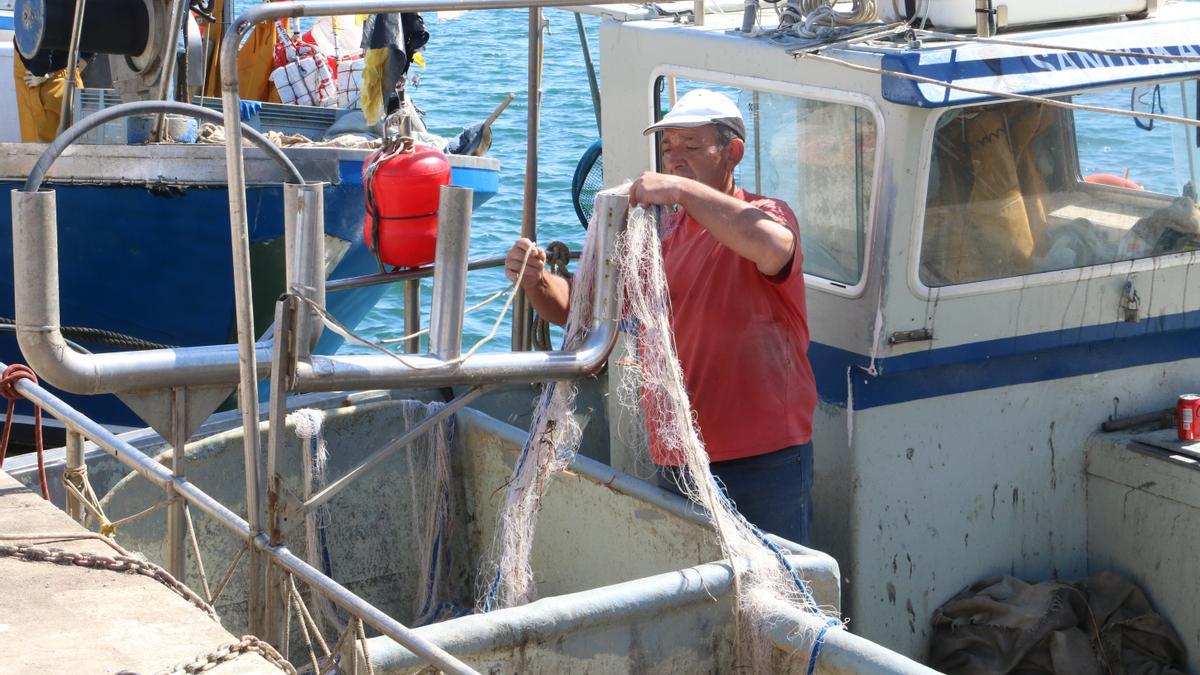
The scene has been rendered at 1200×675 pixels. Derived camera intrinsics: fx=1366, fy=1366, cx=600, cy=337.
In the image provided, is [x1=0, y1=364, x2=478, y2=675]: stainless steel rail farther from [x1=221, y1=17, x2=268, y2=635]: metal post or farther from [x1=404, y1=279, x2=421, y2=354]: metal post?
[x1=404, y1=279, x2=421, y2=354]: metal post

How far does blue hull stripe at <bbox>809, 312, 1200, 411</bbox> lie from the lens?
4.25m

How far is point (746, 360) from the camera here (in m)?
3.86

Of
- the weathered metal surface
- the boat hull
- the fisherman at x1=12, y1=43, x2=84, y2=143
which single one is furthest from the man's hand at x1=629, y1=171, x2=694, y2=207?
the fisherman at x1=12, y1=43, x2=84, y2=143

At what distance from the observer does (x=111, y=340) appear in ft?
19.9

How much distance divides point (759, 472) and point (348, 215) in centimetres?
561

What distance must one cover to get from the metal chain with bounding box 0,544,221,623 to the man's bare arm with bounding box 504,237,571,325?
4.14 ft

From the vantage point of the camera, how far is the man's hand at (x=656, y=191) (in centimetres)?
355

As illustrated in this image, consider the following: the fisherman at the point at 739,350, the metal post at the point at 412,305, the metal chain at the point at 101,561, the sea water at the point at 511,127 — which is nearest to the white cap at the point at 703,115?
the fisherman at the point at 739,350

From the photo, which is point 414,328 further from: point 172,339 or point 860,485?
point 172,339

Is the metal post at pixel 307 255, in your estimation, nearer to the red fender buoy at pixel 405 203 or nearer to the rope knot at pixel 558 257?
the rope knot at pixel 558 257

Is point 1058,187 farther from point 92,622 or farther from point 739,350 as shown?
point 92,622

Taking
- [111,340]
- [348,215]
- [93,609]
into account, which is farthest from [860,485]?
[348,215]

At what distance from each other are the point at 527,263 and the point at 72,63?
4727 mm

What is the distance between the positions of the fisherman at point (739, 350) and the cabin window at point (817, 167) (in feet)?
1.45
